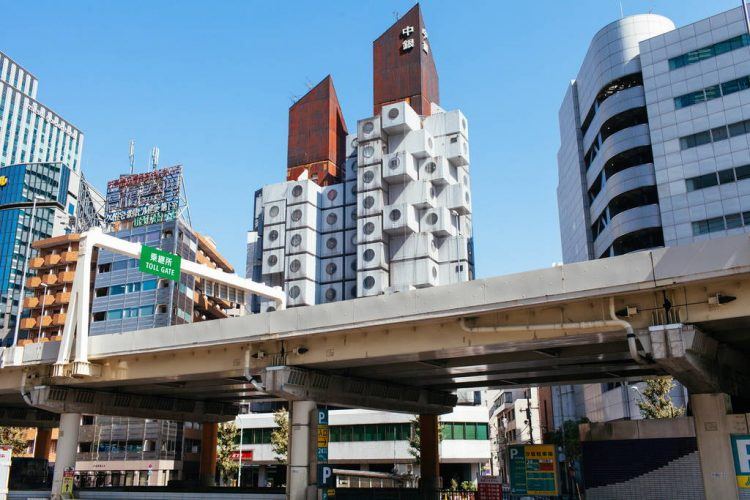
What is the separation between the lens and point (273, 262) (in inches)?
4279

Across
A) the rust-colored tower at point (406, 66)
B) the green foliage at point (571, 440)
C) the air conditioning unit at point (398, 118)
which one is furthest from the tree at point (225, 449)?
the rust-colored tower at point (406, 66)

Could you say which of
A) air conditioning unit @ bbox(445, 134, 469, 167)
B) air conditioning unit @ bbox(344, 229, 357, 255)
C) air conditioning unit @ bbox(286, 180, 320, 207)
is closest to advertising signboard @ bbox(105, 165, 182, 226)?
air conditioning unit @ bbox(286, 180, 320, 207)

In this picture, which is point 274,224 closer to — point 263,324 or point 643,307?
point 263,324

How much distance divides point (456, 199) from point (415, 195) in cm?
656

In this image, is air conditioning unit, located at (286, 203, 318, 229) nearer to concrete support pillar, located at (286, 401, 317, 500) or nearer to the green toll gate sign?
the green toll gate sign

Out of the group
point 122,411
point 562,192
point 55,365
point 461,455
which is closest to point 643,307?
point 55,365

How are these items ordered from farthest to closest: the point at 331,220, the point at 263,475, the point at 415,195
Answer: the point at 331,220 → the point at 415,195 → the point at 263,475

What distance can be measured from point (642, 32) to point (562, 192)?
100ft

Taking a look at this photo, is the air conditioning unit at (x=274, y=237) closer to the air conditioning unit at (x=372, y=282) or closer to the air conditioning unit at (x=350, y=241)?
the air conditioning unit at (x=350, y=241)

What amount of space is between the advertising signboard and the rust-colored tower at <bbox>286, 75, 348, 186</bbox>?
83.0ft

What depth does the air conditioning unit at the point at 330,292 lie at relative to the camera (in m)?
105

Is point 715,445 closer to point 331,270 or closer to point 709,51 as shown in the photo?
point 709,51

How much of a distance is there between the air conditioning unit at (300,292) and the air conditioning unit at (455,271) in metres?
20.5

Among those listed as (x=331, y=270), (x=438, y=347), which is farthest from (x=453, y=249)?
(x=438, y=347)
